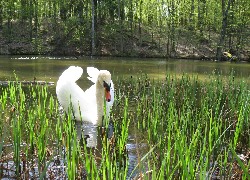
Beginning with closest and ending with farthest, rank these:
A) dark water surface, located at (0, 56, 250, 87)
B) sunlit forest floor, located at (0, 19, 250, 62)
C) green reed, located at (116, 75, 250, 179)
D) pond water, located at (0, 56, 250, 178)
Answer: green reed, located at (116, 75, 250, 179) → pond water, located at (0, 56, 250, 178) → dark water surface, located at (0, 56, 250, 87) → sunlit forest floor, located at (0, 19, 250, 62)

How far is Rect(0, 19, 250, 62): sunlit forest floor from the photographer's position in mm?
42875

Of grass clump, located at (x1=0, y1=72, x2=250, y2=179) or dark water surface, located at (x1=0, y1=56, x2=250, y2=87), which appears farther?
dark water surface, located at (x1=0, y1=56, x2=250, y2=87)

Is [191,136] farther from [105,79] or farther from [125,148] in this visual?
[105,79]

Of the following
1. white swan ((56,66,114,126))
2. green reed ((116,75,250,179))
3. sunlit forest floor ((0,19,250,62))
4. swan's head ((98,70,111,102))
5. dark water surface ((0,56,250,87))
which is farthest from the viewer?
sunlit forest floor ((0,19,250,62))

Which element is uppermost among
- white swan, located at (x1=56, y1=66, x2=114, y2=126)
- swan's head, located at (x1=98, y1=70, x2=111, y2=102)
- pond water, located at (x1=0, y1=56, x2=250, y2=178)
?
swan's head, located at (x1=98, y1=70, x2=111, y2=102)

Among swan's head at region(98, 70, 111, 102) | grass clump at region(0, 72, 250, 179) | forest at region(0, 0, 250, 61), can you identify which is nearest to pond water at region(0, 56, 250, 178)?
swan's head at region(98, 70, 111, 102)

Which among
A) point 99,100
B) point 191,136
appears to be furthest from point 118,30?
point 191,136

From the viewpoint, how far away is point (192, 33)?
52656 mm

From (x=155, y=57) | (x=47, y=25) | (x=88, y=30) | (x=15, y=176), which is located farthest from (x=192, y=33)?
(x=15, y=176)

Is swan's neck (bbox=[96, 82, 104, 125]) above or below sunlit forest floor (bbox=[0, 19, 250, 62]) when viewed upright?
below

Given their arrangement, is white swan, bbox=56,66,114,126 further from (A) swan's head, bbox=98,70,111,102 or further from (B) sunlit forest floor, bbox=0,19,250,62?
(B) sunlit forest floor, bbox=0,19,250,62

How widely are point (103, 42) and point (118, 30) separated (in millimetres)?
3993

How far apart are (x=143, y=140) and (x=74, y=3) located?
44.2 meters

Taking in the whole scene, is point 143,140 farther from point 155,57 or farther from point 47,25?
point 47,25
